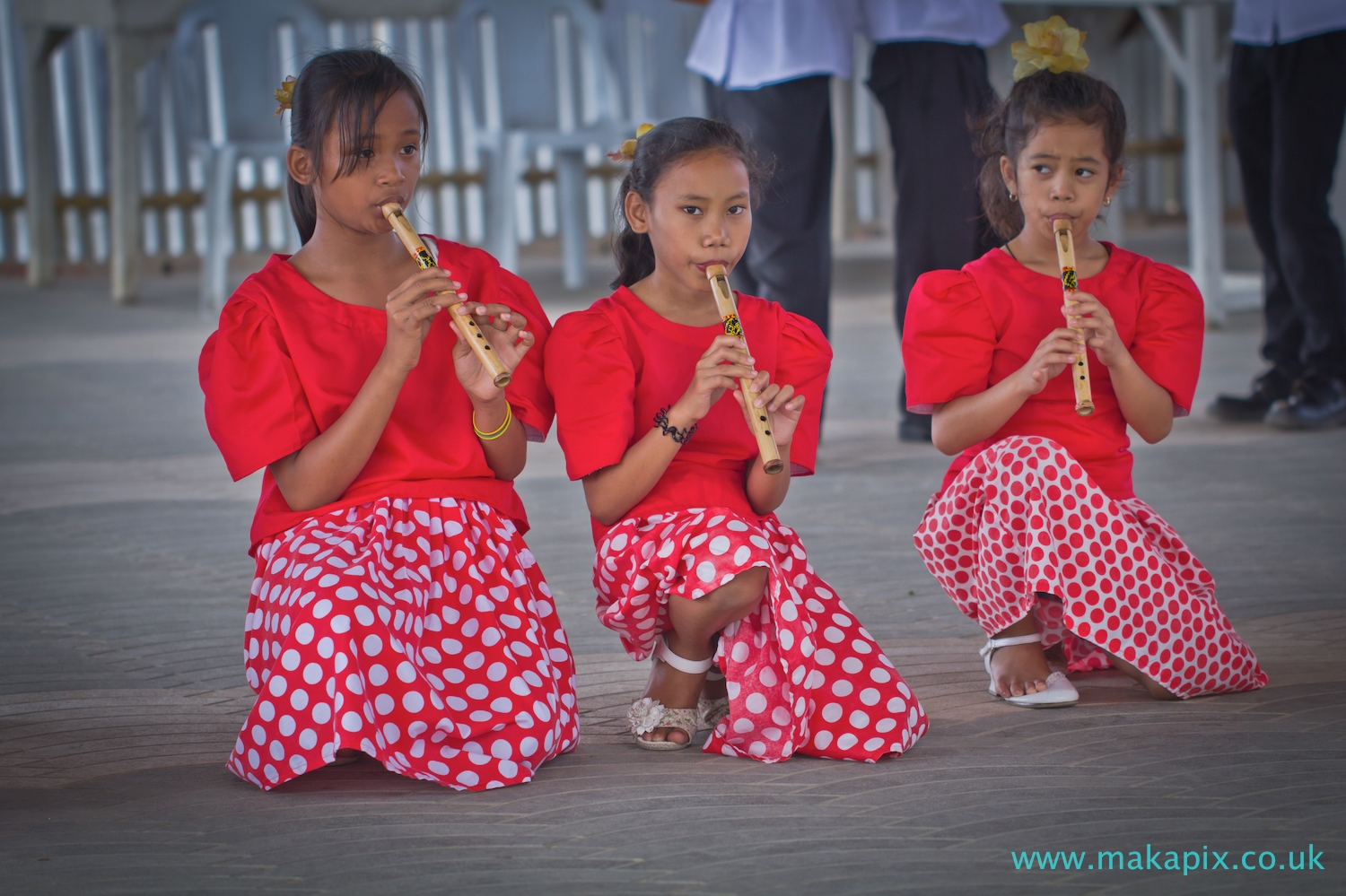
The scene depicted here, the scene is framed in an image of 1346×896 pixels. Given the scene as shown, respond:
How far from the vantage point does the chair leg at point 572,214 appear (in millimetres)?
8727

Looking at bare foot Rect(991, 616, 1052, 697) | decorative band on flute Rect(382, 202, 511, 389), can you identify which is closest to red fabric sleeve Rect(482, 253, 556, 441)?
decorative band on flute Rect(382, 202, 511, 389)

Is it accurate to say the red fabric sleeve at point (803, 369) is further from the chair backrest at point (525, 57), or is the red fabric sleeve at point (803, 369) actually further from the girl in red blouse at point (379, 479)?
the chair backrest at point (525, 57)

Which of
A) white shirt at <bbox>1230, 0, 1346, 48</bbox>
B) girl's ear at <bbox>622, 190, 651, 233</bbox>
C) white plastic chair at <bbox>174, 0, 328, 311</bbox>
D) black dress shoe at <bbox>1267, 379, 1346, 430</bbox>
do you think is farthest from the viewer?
white plastic chair at <bbox>174, 0, 328, 311</bbox>

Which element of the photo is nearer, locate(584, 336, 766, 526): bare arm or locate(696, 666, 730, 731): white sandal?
locate(584, 336, 766, 526): bare arm

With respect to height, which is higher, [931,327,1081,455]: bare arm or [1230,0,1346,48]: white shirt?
[1230,0,1346,48]: white shirt

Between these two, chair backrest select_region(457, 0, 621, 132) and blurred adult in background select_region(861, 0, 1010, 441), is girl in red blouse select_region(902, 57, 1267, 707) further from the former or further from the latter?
chair backrest select_region(457, 0, 621, 132)

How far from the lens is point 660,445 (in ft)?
6.40

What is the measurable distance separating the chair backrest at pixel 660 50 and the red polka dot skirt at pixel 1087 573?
20.7 ft

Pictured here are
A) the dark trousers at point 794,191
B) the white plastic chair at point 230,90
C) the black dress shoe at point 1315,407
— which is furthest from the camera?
the white plastic chair at point 230,90

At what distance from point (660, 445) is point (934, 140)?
6.52ft

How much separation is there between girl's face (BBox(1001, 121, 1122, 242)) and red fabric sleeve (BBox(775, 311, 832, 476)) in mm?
379

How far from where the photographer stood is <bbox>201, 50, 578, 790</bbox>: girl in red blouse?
178 centimetres

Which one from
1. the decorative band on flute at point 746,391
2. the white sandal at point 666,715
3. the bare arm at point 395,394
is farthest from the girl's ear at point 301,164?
the white sandal at point 666,715

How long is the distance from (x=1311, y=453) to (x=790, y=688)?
2343 mm
